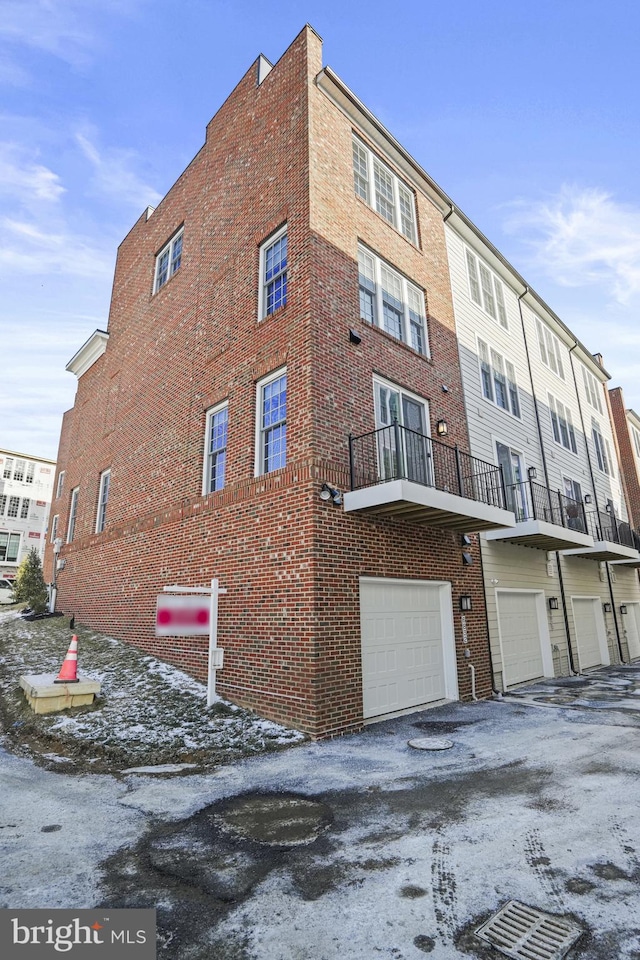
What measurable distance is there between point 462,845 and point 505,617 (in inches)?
343

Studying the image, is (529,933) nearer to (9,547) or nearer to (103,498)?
(103,498)

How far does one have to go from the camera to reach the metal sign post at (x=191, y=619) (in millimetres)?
6840

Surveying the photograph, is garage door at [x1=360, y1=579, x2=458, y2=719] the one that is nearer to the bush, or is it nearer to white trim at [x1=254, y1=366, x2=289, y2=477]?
white trim at [x1=254, y1=366, x2=289, y2=477]

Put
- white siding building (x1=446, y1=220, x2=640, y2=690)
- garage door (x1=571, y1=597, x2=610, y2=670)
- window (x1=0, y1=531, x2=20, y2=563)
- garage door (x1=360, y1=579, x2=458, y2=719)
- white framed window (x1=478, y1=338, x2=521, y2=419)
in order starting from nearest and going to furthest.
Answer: garage door (x1=360, y1=579, x2=458, y2=719), white siding building (x1=446, y1=220, x2=640, y2=690), white framed window (x1=478, y1=338, x2=521, y2=419), garage door (x1=571, y1=597, x2=610, y2=670), window (x1=0, y1=531, x2=20, y2=563)

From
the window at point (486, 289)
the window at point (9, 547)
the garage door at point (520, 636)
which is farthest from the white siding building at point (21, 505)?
the garage door at point (520, 636)

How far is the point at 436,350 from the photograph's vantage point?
11.2 meters

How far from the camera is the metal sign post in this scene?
22.4 ft

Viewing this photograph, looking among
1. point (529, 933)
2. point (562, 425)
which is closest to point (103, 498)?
point (529, 933)

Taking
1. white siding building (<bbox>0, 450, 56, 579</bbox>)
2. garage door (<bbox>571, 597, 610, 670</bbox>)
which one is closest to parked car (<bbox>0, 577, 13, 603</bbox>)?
white siding building (<bbox>0, 450, 56, 579</bbox>)

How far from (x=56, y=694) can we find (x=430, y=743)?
17.0ft

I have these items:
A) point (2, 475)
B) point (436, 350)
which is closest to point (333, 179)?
point (436, 350)

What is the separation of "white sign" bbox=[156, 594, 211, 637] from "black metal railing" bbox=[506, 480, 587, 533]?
831 cm

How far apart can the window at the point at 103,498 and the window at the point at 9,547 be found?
94.9 ft

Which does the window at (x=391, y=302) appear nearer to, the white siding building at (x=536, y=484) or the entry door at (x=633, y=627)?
the white siding building at (x=536, y=484)
